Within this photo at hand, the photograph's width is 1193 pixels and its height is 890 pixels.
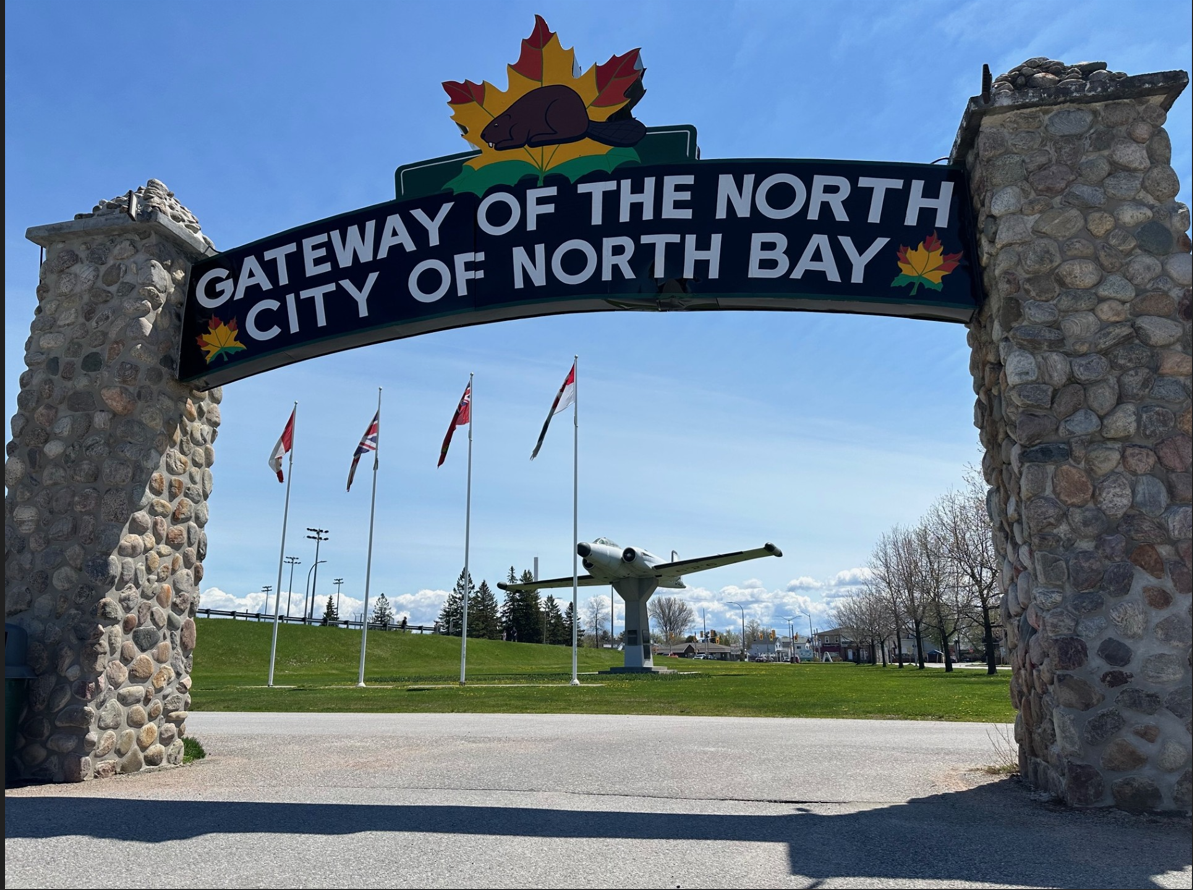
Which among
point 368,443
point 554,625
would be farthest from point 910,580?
point 554,625

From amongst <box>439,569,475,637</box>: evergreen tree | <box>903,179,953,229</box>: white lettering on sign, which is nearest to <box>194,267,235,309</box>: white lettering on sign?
<box>903,179,953,229</box>: white lettering on sign

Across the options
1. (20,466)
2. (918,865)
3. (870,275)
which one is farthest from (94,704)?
(870,275)

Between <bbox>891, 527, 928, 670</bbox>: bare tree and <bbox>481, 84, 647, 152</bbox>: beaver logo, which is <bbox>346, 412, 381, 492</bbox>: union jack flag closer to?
<bbox>481, 84, 647, 152</bbox>: beaver logo

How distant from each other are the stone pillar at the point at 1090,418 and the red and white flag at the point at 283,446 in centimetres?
2055

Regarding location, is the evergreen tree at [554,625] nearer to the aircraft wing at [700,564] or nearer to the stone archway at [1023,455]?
the aircraft wing at [700,564]

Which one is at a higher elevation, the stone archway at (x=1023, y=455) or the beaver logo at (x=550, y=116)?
the beaver logo at (x=550, y=116)

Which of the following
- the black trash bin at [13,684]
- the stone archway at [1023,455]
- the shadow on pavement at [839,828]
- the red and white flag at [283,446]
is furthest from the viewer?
the red and white flag at [283,446]

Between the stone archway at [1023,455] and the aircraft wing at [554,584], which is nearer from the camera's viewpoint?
the stone archway at [1023,455]

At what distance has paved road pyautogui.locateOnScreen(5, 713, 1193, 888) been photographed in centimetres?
405

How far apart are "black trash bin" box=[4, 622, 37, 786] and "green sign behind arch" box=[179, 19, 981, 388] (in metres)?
2.74

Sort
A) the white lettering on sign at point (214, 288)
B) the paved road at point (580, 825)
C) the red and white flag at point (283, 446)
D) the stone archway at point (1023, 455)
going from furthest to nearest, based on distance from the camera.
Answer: the red and white flag at point (283, 446), the white lettering on sign at point (214, 288), the stone archway at point (1023, 455), the paved road at point (580, 825)

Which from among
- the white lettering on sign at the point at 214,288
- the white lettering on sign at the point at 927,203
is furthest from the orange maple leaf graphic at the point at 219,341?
the white lettering on sign at the point at 927,203

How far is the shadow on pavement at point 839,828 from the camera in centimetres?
415

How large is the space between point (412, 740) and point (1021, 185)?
8.78 m
